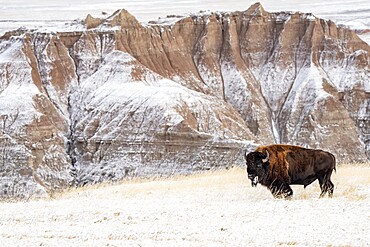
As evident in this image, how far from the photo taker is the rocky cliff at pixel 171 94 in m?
64.2

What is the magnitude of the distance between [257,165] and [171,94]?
50.5 m

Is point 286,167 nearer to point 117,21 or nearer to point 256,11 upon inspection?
point 117,21

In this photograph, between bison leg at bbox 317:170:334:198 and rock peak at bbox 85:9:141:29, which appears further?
rock peak at bbox 85:9:141:29

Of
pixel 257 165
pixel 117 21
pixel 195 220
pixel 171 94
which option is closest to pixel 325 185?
pixel 257 165

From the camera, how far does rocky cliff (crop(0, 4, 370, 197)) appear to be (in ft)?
211

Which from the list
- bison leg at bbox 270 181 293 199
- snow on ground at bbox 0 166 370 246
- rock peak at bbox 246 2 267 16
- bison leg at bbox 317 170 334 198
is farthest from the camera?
rock peak at bbox 246 2 267 16

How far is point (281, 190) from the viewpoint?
1744cm

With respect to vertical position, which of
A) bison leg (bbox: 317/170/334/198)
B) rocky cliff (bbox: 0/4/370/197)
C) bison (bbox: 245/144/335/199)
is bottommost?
rocky cliff (bbox: 0/4/370/197)

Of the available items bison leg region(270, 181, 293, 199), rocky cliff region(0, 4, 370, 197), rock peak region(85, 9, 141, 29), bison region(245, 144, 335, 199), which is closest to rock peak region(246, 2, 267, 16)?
rocky cliff region(0, 4, 370, 197)

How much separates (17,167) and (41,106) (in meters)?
7.95

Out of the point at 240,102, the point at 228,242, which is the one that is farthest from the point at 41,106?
the point at 228,242

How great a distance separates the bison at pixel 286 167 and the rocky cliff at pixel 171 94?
37.6 metres

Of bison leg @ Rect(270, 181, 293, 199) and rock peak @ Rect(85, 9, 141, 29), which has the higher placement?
bison leg @ Rect(270, 181, 293, 199)

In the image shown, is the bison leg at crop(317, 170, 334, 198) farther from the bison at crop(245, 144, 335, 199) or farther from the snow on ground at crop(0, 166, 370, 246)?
the snow on ground at crop(0, 166, 370, 246)
